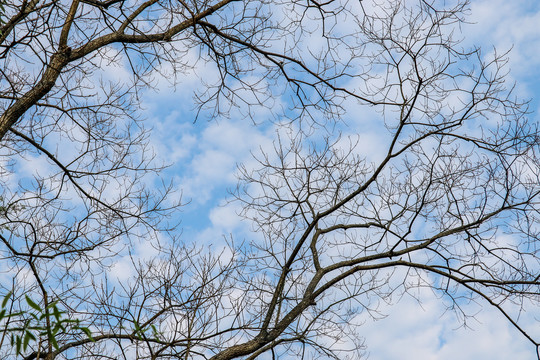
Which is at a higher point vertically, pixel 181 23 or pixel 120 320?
Answer: pixel 181 23

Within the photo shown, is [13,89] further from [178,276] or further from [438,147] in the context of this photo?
[438,147]

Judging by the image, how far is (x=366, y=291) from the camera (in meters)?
6.54

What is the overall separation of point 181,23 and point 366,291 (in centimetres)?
361

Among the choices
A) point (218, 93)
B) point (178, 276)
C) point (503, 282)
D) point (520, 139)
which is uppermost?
point (218, 93)

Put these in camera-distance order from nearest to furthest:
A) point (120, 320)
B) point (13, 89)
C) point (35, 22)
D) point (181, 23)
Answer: point (35, 22), point (13, 89), point (120, 320), point (181, 23)

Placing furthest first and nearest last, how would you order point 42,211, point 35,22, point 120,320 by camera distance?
point 42,211, point 120,320, point 35,22

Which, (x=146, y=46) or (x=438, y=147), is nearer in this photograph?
(x=146, y=46)

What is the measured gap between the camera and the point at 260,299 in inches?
257

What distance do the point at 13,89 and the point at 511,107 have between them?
523 centimetres

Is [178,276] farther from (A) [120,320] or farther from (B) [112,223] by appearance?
(B) [112,223]

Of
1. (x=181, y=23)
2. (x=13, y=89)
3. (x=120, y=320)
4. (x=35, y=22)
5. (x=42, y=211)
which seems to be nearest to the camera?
(x=35, y=22)

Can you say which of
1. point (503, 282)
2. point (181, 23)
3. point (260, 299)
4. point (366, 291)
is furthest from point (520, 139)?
point (181, 23)

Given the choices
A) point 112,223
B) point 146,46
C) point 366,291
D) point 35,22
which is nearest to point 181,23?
point 146,46

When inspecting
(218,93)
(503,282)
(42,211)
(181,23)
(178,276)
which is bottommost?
(503,282)
